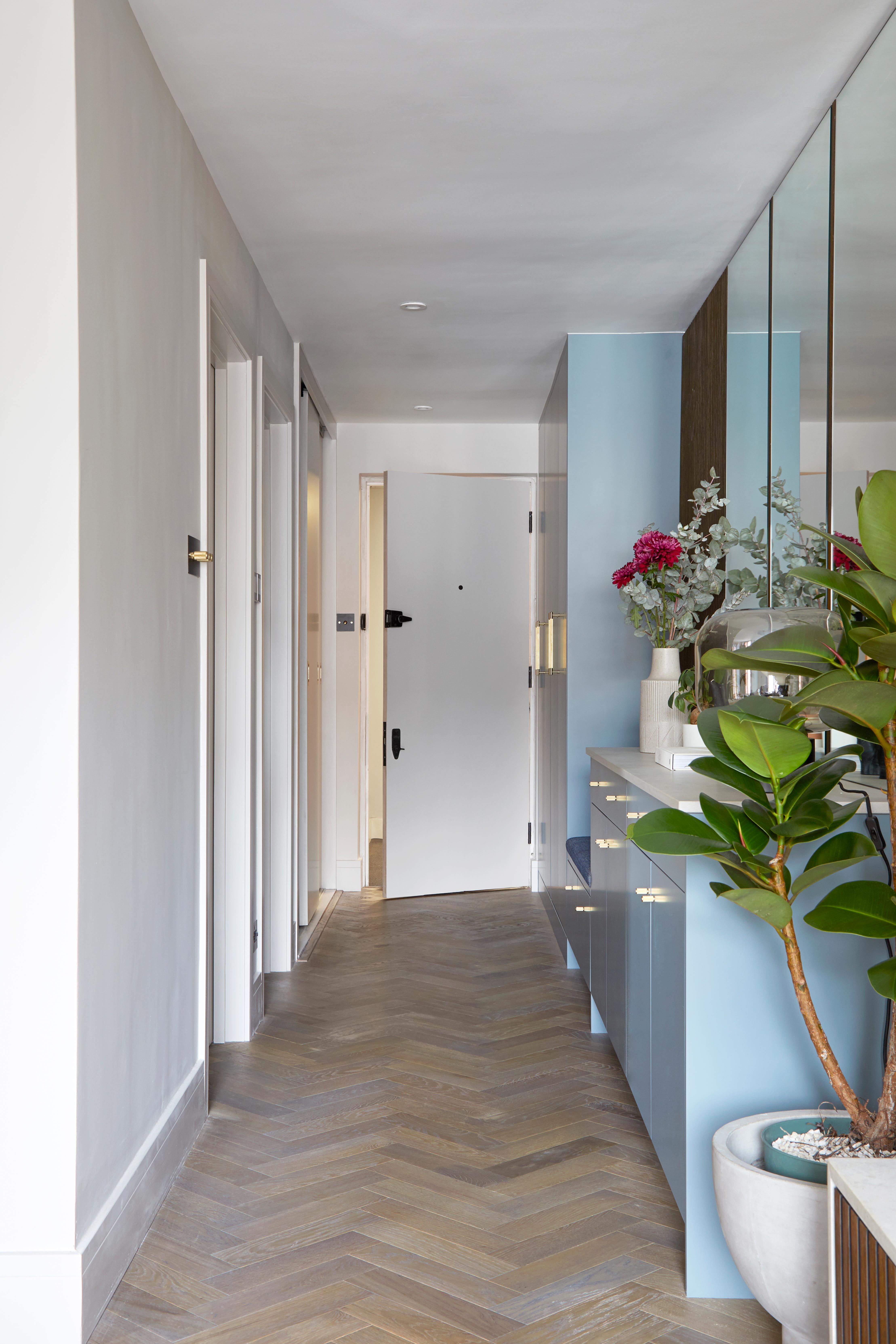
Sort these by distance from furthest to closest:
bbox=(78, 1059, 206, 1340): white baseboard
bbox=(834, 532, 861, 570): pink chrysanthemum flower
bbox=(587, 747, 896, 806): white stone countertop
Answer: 1. bbox=(834, 532, 861, 570): pink chrysanthemum flower
2. bbox=(587, 747, 896, 806): white stone countertop
3. bbox=(78, 1059, 206, 1340): white baseboard

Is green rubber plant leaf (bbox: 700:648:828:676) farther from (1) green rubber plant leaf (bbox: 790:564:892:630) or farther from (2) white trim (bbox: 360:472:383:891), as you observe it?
(2) white trim (bbox: 360:472:383:891)

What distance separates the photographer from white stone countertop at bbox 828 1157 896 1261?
1.13 m

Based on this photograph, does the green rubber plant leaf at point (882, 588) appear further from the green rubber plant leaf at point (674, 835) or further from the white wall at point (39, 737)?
the white wall at point (39, 737)

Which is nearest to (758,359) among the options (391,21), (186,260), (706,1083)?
(391,21)

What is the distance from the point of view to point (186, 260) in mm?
2391

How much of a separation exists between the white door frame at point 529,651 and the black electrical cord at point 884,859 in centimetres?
356

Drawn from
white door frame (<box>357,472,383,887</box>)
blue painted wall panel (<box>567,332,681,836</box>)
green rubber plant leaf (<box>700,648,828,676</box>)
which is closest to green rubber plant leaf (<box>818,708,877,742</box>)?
green rubber plant leaf (<box>700,648,828,676</box>)

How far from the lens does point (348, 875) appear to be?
17.9 ft

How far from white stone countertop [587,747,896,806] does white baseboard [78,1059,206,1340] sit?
127 centimetres

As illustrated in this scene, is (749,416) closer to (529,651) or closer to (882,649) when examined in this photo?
(882,649)

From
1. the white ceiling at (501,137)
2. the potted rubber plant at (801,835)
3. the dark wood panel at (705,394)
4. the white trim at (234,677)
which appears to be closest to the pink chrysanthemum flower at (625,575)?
the dark wood panel at (705,394)

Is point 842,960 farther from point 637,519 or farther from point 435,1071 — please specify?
point 637,519

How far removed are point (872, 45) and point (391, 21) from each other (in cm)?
99

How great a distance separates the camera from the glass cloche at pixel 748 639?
2.27 meters
